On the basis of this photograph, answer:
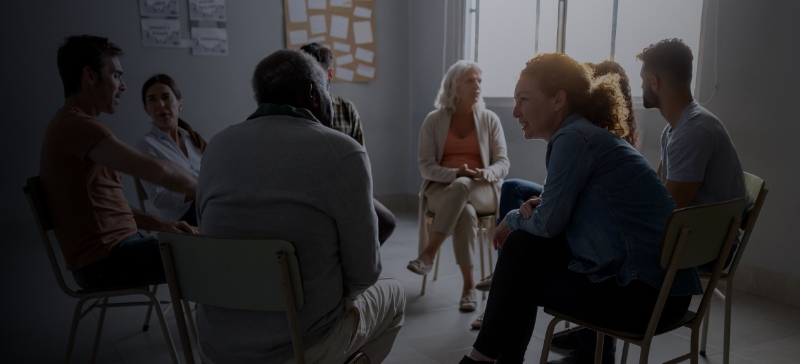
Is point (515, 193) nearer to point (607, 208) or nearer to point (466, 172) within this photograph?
point (466, 172)

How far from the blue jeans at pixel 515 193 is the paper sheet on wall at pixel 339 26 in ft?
10.1

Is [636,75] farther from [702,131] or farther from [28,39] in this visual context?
[28,39]

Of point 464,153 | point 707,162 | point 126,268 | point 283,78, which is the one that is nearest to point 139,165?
point 126,268

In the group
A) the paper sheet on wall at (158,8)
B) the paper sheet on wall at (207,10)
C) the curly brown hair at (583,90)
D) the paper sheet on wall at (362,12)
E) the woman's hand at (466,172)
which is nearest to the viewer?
the curly brown hair at (583,90)

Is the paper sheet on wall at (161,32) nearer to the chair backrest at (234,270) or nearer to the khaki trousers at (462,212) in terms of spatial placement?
the khaki trousers at (462,212)

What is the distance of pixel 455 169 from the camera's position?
3.30m

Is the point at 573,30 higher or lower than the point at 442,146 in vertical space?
higher

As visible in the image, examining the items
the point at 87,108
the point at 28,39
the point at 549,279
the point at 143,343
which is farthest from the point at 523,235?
the point at 28,39

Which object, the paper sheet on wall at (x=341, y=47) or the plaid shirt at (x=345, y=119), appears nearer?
the plaid shirt at (x=345, y=119)

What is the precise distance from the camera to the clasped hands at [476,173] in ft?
10.7

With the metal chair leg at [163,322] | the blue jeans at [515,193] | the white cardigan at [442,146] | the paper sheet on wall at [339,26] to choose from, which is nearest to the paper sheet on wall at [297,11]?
the paper sheet on wall at [339,26]

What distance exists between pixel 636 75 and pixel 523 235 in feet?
8.11

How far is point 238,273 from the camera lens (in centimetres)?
131

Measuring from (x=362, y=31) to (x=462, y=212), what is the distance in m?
2.84
